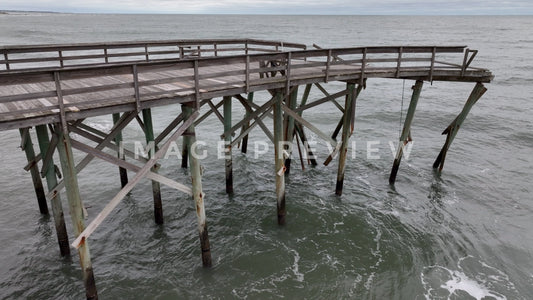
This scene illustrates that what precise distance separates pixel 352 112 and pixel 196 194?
524 cm

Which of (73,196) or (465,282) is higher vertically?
(73,196)

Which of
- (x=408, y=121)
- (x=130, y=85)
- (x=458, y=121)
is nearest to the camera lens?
(x=130, y=85)

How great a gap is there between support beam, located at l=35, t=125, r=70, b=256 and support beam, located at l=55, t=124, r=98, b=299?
1.17 metres

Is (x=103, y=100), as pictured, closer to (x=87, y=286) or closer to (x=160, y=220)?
(x=87, y=286)

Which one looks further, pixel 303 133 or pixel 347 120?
pixel 303 133

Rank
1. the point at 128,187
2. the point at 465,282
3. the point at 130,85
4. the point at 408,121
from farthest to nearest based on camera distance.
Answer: the point at 408,121
the point at 465,282
the point at 128,187
the point at 130,85

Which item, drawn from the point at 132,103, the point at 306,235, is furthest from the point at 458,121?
the point at 132,103

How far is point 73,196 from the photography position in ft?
22.4

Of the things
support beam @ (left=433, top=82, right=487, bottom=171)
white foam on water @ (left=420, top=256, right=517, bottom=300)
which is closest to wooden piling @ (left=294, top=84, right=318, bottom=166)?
support beam @ (left=433, top=82, right=487, bottom=171)

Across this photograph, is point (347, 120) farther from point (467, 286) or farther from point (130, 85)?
point (130, 85)

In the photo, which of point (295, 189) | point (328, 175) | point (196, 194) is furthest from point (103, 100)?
point (328, 175)

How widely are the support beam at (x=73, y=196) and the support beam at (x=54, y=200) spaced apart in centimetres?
117

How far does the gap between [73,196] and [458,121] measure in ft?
40.1

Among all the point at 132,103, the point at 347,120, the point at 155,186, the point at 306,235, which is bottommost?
the point at 306,235
